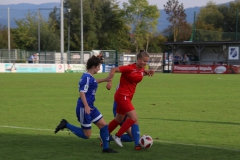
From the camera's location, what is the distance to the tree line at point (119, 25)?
84188 mm

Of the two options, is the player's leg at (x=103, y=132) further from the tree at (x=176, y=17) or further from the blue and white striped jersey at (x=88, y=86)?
the tree at (x=176, y=17)

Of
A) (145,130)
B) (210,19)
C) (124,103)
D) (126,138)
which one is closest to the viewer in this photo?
(124,103)

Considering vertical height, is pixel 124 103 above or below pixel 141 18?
below

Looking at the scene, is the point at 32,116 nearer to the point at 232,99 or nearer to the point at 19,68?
the point at 232,99

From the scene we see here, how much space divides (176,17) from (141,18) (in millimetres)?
8913

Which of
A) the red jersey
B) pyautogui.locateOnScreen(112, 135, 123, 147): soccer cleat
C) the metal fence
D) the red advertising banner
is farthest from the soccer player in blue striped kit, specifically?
the metal fence

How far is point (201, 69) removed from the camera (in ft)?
156

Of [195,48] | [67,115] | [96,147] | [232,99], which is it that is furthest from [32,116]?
[195,48]

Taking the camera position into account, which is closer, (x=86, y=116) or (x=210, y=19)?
(x=86, y=116)

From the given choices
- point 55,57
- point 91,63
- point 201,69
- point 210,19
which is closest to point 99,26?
point 210,19

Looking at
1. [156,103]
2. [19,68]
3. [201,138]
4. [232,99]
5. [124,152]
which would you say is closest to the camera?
[124,152]

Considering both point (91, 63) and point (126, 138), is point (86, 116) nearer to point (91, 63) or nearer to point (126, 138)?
point (91, 63)

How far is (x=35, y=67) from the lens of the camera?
4625cm

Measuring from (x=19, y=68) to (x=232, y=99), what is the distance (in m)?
30.4
